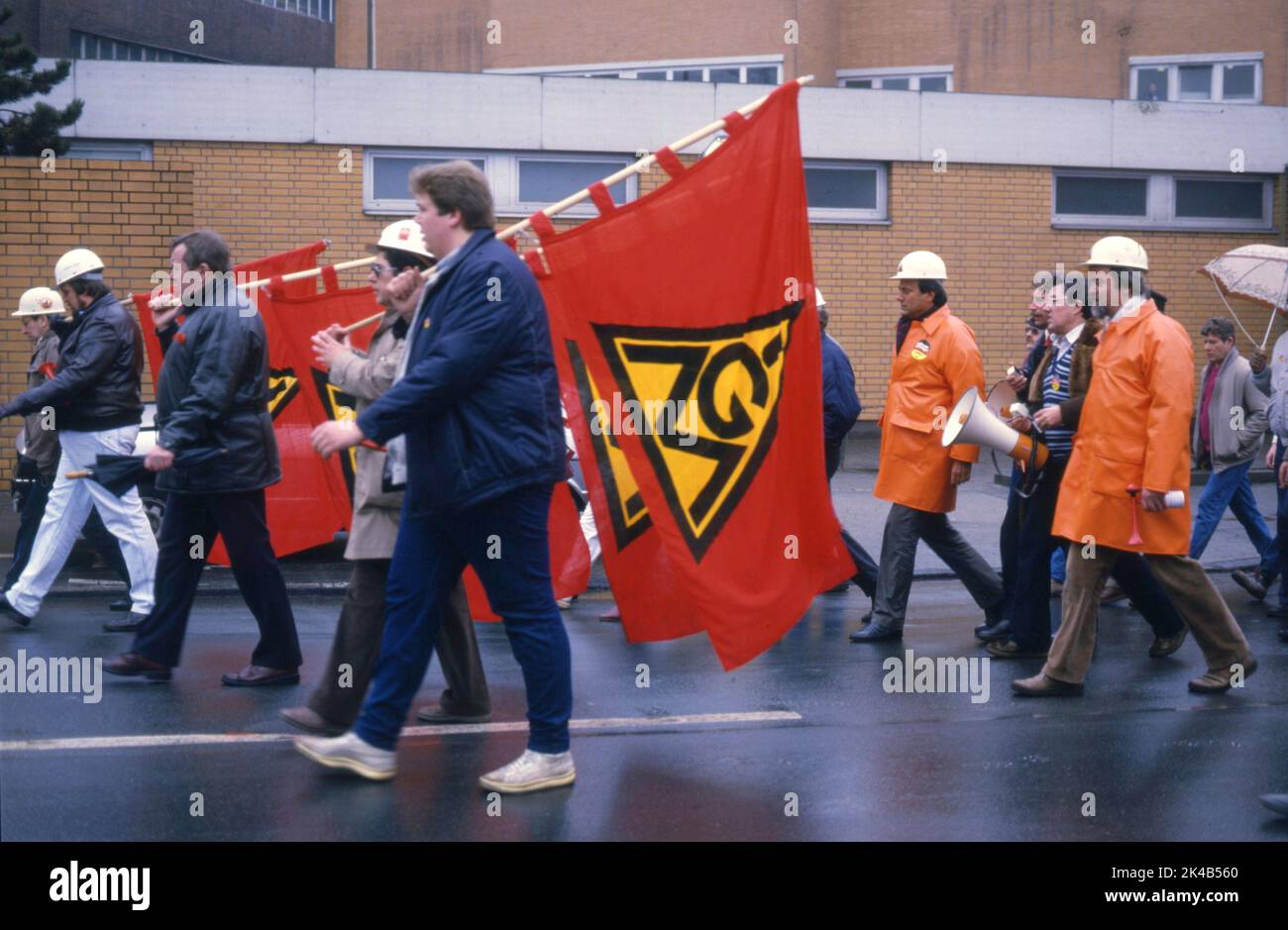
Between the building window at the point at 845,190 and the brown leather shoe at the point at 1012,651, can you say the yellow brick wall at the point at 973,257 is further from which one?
the brown leather shoe at the point at 1012,651

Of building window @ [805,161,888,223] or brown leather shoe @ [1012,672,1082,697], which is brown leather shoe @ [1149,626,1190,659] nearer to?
brown leather shoe @ [1012,672,1082,697]

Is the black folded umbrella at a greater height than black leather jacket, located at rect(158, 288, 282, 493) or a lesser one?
lesser

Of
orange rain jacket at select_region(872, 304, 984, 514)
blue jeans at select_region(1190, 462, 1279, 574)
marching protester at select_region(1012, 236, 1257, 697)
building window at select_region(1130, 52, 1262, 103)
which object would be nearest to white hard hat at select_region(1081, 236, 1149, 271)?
marching protester at select_region(1012, 236, 1257, 697)

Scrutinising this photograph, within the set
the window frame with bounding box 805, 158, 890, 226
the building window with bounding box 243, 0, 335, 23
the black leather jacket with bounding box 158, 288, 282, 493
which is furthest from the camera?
the building window with bounding box 243, 0, 335, 23

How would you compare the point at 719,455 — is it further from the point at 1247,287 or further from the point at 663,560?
the point at 1247,287

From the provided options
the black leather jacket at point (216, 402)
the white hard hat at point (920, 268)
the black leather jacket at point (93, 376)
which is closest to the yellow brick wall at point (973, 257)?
the white hard hat at point (920, 268)

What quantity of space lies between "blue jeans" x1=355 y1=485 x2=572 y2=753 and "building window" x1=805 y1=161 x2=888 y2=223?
42.4 ft

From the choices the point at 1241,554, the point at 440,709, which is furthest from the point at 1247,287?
the point at 440,709

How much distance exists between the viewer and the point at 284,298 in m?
8.55

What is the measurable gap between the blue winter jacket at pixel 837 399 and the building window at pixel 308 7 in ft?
101

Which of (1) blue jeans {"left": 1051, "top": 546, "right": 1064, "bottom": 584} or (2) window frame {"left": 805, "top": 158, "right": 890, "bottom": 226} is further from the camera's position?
(2) window frame {"left": 805, "top": 158, "right": 890, "bottom": 226}

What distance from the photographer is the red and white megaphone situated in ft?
24.2

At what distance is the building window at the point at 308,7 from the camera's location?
3744 cm

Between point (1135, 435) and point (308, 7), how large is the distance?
36.4 m
